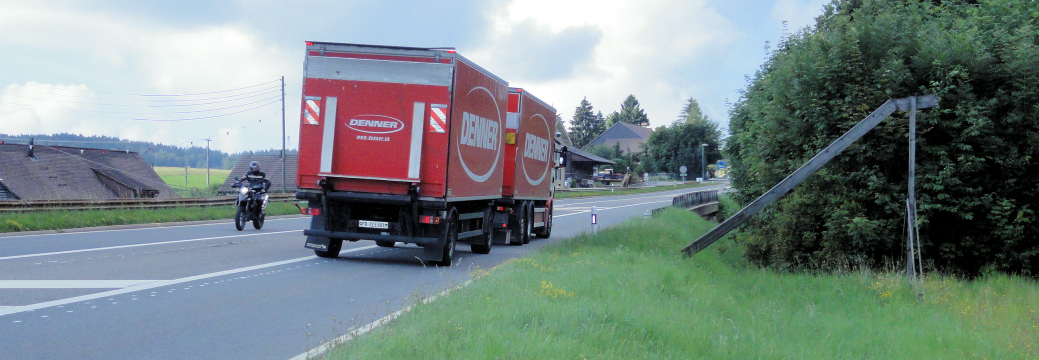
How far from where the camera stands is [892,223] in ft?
42.3

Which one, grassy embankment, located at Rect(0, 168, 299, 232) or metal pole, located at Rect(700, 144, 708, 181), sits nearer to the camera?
grassy embankment, located at Rect(0, 168, 299, 232)

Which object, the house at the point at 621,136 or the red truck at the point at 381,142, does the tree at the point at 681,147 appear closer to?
the house at the point at 621,136

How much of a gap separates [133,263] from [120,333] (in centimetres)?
485

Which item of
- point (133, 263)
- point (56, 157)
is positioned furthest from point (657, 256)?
point (56, 157)

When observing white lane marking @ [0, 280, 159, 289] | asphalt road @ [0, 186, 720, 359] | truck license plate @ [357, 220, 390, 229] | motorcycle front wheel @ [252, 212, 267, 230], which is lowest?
asphalt road @ [0, 186, 720, 359]

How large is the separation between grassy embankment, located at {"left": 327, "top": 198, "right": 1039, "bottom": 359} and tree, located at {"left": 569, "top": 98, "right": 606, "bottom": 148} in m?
144

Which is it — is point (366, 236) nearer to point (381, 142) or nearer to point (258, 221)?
point (381, 142)

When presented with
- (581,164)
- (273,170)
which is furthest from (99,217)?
(581,164)

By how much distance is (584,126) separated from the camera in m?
158

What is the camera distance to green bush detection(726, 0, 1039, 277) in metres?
12.4

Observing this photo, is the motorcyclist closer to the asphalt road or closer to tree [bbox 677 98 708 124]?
the asphalt road

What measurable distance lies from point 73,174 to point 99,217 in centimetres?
3437

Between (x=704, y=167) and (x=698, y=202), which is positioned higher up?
(x=704, y=167)

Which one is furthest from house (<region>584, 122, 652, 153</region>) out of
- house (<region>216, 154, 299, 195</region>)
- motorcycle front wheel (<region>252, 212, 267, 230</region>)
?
motorcycle front wheel (<region>252, 212, 267, 230</region>)
